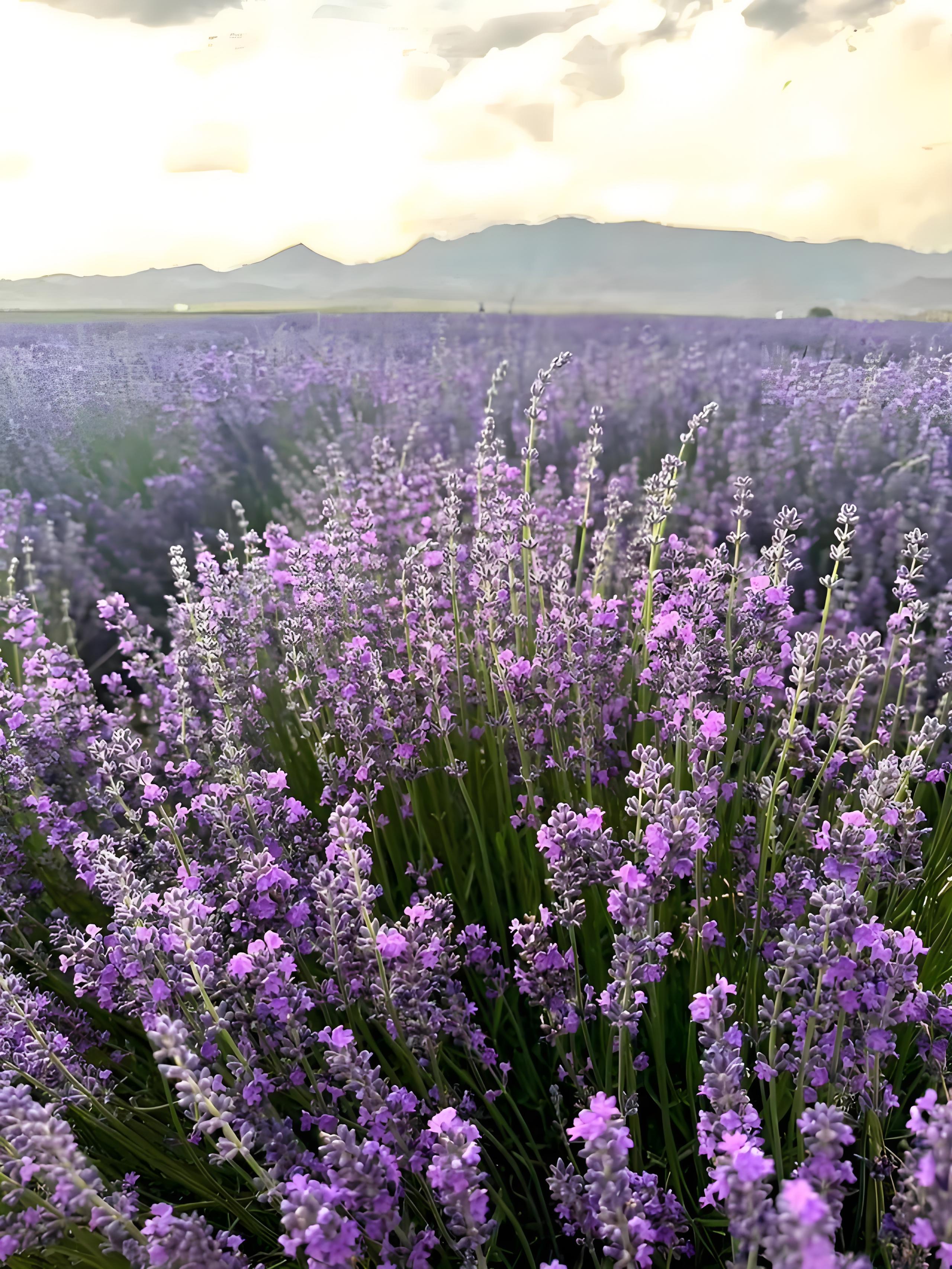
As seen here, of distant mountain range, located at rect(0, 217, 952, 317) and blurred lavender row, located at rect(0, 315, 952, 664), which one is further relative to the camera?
distant mountain range, located at rect(0, 217, 952, 317)

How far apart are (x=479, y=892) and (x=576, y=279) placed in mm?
3496

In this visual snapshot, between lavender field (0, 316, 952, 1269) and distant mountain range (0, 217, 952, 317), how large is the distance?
35 centimetres

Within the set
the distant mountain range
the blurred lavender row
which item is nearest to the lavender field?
the blurred lavender row

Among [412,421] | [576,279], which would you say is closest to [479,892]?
[412,421]

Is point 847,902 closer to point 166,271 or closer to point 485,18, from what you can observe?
point 485,18

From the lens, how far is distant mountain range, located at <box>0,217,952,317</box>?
3766 millimetres

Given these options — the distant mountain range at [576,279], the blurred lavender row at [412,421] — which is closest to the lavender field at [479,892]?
the blurred lavender row at [412,421]

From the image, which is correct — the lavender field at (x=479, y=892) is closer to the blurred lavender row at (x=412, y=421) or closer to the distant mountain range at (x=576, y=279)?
the blurred lavender row at (x=412, y=421)

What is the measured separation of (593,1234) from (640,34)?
12.0ft

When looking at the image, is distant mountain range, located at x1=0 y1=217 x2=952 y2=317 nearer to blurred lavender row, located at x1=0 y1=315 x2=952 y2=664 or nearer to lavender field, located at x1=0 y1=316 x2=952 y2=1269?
blurred lavender row, located at x1=0 y1=315 x2=952 y2=664

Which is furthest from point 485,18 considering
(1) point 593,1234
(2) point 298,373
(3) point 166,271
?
(1) point 593,1234

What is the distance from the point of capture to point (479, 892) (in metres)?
2.10

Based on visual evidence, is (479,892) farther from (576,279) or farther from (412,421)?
(576,279)

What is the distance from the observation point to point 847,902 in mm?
1023
